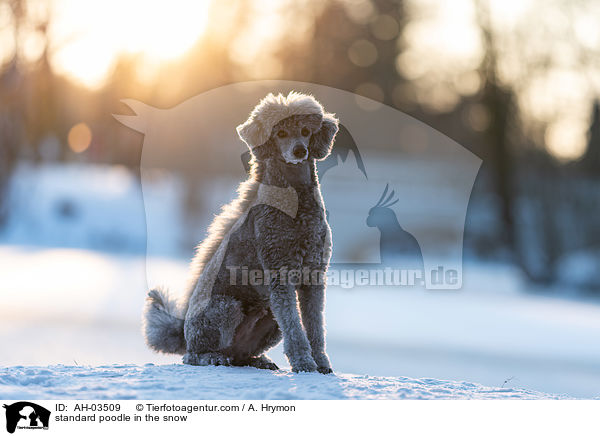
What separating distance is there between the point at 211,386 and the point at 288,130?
61.0 inches

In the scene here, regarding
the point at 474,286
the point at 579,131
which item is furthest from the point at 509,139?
the point at 474,286

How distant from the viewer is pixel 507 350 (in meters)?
10.5

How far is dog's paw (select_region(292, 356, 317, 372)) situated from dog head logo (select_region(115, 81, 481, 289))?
6090 millimetres

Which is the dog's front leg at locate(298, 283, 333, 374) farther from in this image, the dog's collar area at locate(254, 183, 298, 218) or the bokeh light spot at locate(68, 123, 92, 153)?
the bokeh light spot at locate(68, 123, 92, 153)

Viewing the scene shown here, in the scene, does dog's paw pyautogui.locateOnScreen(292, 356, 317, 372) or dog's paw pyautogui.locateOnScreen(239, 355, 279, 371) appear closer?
dog's paw pyautogui.locateOnScreen(292, 356, 317, 372)

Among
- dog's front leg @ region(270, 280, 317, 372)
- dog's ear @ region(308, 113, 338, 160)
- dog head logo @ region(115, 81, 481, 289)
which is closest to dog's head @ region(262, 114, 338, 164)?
dog's ear @ region(308, 113, 338, 160)

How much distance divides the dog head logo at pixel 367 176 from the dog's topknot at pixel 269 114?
582cm

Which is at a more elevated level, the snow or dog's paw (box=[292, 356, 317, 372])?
dog's paw (box=[292, 356, 317, 372])

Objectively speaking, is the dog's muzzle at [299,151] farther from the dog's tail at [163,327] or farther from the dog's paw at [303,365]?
the dog's tail at [163,327]
